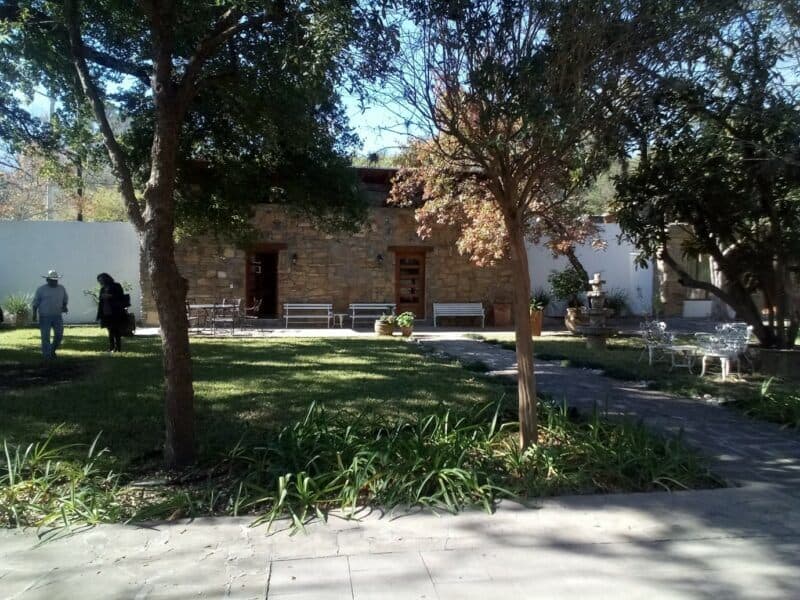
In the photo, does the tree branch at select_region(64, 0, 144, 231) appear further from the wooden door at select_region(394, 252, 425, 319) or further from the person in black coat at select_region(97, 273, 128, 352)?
the wooden door at select_region(394, 252, 425, 319)

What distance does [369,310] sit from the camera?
18.0 meters

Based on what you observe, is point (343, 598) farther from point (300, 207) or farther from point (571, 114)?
point (300, 207)

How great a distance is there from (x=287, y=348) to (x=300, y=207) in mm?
3083

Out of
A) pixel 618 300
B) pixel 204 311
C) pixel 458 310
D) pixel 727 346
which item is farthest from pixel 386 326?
pixel 618 300

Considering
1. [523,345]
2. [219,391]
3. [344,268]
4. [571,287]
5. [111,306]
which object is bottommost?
[219,391]

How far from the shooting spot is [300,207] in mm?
11258

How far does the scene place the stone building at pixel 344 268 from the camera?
17.4 m

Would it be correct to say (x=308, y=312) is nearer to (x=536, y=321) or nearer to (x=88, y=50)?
(x=536, y=321)

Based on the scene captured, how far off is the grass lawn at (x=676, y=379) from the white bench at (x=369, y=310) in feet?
14.4

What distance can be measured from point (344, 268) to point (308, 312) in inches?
64.4

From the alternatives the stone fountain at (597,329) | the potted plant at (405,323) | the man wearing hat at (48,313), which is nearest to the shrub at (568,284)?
the stone fountain at (597,329)

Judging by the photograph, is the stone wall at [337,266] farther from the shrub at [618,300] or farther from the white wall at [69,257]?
the shrub at [618,300]

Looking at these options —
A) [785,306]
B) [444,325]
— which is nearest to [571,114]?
[785,306]

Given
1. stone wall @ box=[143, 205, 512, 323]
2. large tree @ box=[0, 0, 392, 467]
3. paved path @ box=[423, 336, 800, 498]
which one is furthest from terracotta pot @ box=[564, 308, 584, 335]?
large tree @ box=[0, 0, 392, 467]
